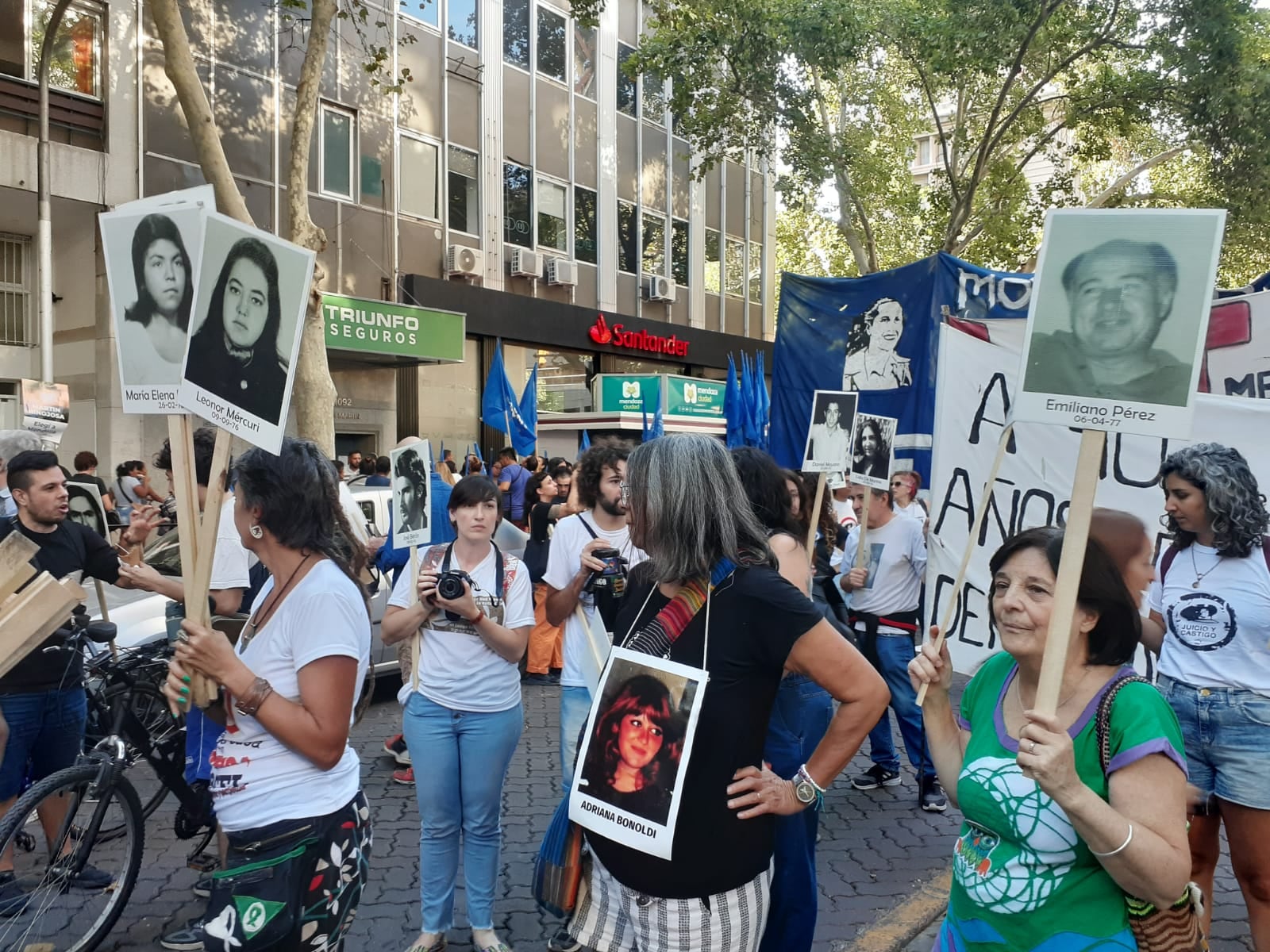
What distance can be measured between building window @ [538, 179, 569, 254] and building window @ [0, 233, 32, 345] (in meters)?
10.1

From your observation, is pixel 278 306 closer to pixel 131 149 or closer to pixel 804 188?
pixel 131 149

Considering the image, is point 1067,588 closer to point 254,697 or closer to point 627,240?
point 254,697

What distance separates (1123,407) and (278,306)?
2067mm

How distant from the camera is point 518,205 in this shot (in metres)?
22.2

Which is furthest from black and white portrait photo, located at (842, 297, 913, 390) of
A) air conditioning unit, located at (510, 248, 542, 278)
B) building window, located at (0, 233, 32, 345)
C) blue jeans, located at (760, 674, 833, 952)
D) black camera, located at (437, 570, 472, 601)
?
air conditioning unit, located at (510, 248, 542, 278)

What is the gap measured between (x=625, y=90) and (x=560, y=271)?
566 centimetres

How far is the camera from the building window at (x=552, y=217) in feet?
74.9

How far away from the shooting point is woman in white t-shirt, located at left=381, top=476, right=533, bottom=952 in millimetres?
3975

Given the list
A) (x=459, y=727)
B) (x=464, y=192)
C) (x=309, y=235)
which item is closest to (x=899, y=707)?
(x=459, y=727)

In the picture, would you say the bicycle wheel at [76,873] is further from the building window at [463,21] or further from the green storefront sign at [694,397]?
the green storefront sign at [694,397]

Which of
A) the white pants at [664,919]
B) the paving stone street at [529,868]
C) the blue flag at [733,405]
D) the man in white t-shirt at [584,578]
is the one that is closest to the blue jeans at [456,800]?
the paving stone street at [529,868]

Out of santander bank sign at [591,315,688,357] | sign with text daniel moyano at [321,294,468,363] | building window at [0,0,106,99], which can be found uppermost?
building window at [0,0,106,99]

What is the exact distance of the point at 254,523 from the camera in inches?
106

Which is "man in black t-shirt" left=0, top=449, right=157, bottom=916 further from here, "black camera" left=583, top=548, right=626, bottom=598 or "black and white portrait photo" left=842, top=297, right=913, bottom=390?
"black and white portrait photo" left=842, top=297, right=913, bottom=390
